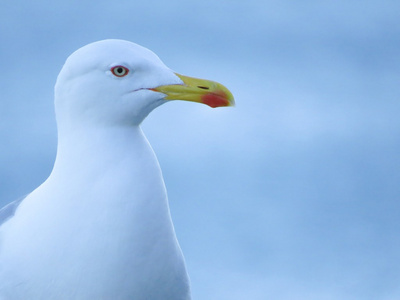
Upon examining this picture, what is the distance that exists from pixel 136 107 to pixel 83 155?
230mm

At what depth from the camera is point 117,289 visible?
8.38 ft

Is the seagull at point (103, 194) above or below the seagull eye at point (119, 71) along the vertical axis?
below

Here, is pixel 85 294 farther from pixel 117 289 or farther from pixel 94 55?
pixel 94 55

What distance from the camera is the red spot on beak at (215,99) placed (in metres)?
2.65

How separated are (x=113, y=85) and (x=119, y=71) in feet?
0.16

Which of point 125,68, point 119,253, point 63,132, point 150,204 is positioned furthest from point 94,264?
point 125,68

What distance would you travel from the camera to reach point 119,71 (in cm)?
A: 257

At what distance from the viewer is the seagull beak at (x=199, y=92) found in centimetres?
259

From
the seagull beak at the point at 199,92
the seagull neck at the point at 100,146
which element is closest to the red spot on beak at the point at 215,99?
the seagull beak at the point at 199,92

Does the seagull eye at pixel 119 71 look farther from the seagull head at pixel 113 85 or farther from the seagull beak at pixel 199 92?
the seagull beak at pixel 199 92

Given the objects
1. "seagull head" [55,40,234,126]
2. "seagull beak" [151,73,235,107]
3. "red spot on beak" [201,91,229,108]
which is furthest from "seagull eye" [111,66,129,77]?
"red spot on beak" [201,91,229,108]

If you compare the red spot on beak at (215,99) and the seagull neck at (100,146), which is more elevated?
the red spot on beak at (215,99)

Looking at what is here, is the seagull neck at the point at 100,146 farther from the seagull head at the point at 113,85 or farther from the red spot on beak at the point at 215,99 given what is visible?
the red spot on beak at the point at 215,99

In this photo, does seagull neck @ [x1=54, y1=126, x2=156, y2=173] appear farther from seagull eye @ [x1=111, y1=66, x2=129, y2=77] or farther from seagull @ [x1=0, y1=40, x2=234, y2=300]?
seagull eye @ [x1=111, y1=66, x2=129, y2=77]
